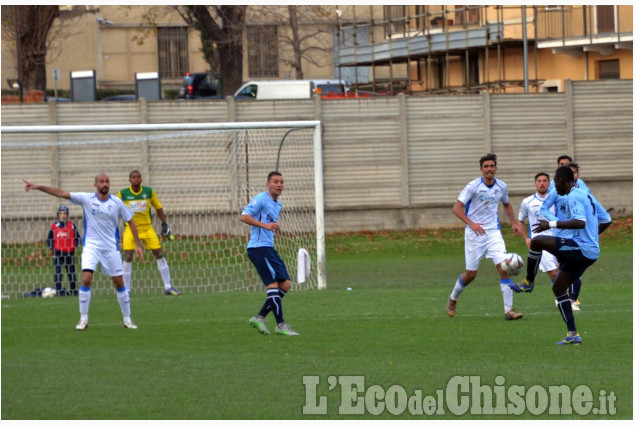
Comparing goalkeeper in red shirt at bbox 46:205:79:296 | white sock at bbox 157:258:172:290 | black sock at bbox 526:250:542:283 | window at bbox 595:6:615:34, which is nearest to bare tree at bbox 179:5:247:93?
window at bbox 595:6:615:34

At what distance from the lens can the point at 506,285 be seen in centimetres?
1319

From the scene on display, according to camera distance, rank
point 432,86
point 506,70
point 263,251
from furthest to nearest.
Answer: point 432,86 → point 506,70 → point 263,251

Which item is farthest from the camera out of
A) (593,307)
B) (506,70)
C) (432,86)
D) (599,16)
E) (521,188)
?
(432,86)

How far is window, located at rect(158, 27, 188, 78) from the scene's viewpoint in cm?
5900

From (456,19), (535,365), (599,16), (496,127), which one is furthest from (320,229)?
(456,19)

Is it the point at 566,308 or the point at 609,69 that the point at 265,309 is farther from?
the point at 609,69

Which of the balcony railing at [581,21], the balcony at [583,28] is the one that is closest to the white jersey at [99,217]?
the balcony at [583,28]

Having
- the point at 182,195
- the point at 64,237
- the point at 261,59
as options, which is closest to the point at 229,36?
the point at 182,195

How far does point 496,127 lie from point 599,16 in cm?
1132

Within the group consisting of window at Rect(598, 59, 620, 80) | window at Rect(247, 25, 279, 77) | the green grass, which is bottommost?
the green grass

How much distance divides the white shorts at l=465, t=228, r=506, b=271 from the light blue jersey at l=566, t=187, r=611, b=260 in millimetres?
2333

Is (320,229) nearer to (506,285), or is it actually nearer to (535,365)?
(506,285)

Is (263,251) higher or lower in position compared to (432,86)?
lower

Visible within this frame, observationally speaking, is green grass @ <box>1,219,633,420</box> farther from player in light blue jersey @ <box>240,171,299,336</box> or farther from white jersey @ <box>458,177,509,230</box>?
white jersey @ <box>458,177,509,230</box>
